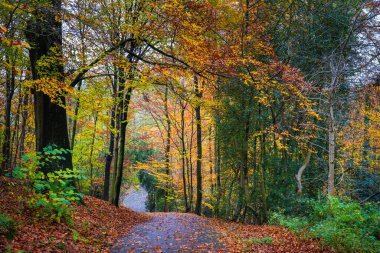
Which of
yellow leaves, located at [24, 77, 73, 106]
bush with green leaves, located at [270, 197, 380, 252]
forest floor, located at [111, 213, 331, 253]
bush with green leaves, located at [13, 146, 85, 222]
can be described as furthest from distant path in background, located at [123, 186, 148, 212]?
bush with green leaves, located at [270, 197, 380, 252]

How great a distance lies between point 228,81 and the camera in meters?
13.5

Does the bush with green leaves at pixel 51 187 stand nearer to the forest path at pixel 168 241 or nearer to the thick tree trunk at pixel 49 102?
the forest path at pixel 168 241

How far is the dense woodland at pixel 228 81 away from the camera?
8.09 meters

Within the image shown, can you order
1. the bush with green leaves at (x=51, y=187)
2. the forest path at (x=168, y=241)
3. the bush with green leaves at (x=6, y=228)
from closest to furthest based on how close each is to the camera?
the bush with green leaves at (x=6, y=228)
the bush with green leaves at (x=51, y=187)
the forest path at (x=168, y=241)

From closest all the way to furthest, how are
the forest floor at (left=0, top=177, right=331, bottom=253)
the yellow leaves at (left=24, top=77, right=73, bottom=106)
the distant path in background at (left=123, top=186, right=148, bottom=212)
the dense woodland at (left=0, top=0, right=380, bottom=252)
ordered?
1. the forest floor at (left=0, top=177, right=331, bottom=253)
2. the dense woodland at (left=0, top=0, right=380, bottom=252)
3. the yellow leaves at (left=24, top=77, right=73, bottom=106)
4. the distant path in background at (left=123, top=186, right=148, bottom=212)

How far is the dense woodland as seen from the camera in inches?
318

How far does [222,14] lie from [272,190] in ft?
28.2

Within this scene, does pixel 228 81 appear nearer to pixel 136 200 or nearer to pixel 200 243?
pixel 200 243

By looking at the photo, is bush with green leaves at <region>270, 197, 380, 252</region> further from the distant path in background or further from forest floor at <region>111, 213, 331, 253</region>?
the distant path in background

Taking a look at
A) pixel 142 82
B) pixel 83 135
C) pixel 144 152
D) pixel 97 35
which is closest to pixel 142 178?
pixel 144 152

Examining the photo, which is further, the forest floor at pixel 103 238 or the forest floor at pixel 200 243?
the forest floor at pixel 200 243

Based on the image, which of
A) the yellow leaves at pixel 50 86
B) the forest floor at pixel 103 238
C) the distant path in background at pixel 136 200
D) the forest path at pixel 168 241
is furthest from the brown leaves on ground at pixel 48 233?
the distant path in background at pixel 136 200

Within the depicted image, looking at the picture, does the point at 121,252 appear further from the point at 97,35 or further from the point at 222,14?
the point at 222,14

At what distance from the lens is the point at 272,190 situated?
46.0ft
